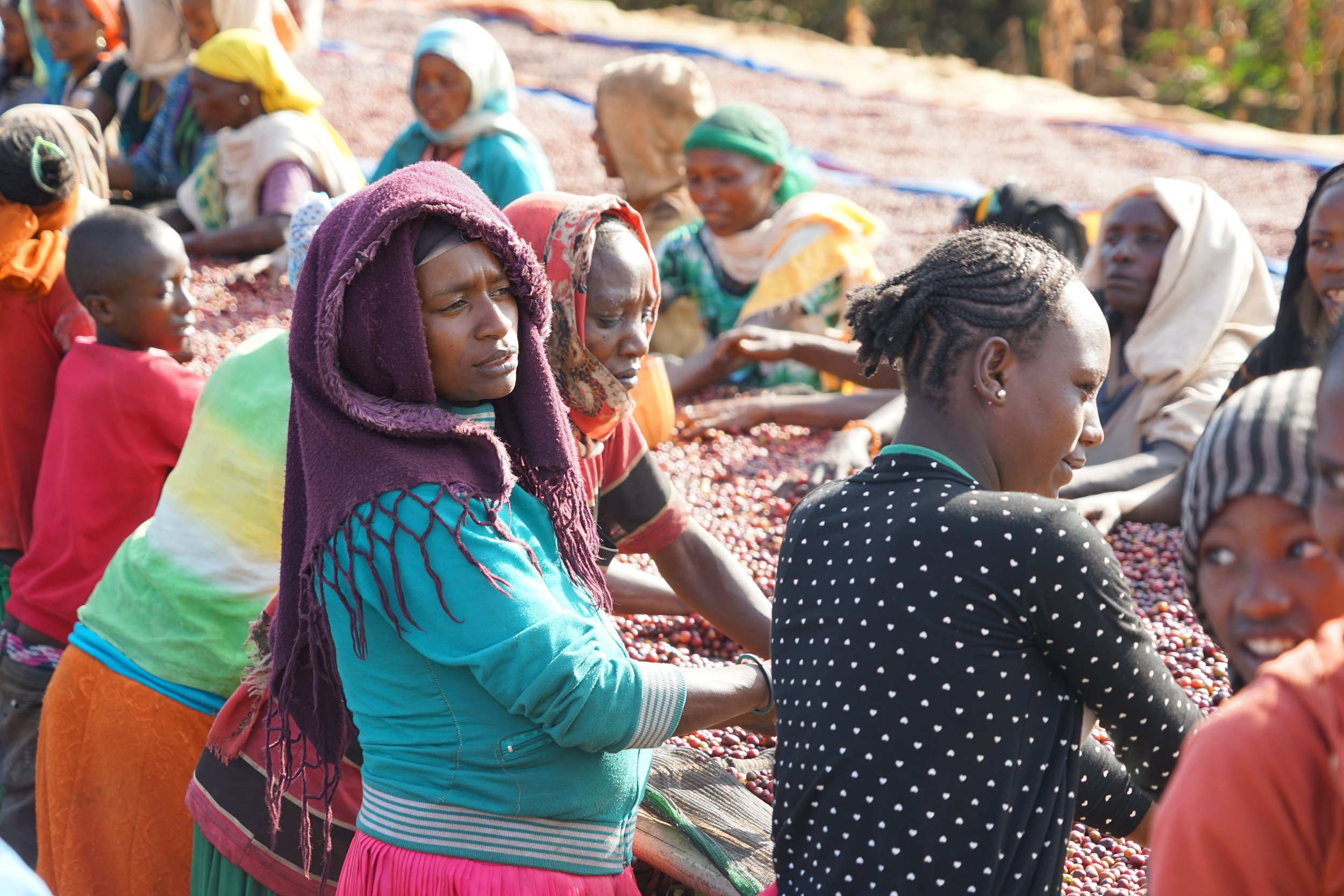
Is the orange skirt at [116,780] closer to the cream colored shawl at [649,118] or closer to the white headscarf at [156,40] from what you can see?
the cream colored shawl at [649,118]

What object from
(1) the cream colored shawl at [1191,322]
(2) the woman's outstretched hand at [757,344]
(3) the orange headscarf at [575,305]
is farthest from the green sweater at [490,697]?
(2) the woman's outstretched hand at [757,344]

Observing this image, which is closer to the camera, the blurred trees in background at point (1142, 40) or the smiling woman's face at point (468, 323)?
the smiling woman's face at point (468, 323)

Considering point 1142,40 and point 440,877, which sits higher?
point 1142,40

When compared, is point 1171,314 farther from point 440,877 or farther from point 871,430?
point 440,877

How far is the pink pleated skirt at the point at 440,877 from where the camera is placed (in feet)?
5.92

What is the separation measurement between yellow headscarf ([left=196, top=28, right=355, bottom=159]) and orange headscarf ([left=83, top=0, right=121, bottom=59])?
1439 mm

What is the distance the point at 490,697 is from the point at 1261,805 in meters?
1.04

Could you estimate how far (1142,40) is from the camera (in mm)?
16266

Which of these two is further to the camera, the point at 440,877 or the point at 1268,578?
the point at 440,877

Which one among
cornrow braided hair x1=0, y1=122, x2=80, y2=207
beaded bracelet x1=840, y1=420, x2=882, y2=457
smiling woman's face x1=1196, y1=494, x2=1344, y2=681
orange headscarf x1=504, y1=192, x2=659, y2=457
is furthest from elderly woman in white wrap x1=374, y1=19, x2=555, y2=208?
smiling woman's face x1=1196, y1=494, x2=1344, y2=681

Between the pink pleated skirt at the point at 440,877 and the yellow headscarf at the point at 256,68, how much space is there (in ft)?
14.6

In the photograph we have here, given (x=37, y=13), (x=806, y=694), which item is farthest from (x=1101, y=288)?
(x=37, y=13)

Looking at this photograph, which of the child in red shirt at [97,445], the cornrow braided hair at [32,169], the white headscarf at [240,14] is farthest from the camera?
the white headscarf at [240,14]

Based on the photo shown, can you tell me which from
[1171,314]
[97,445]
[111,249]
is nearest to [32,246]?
[111,249]
